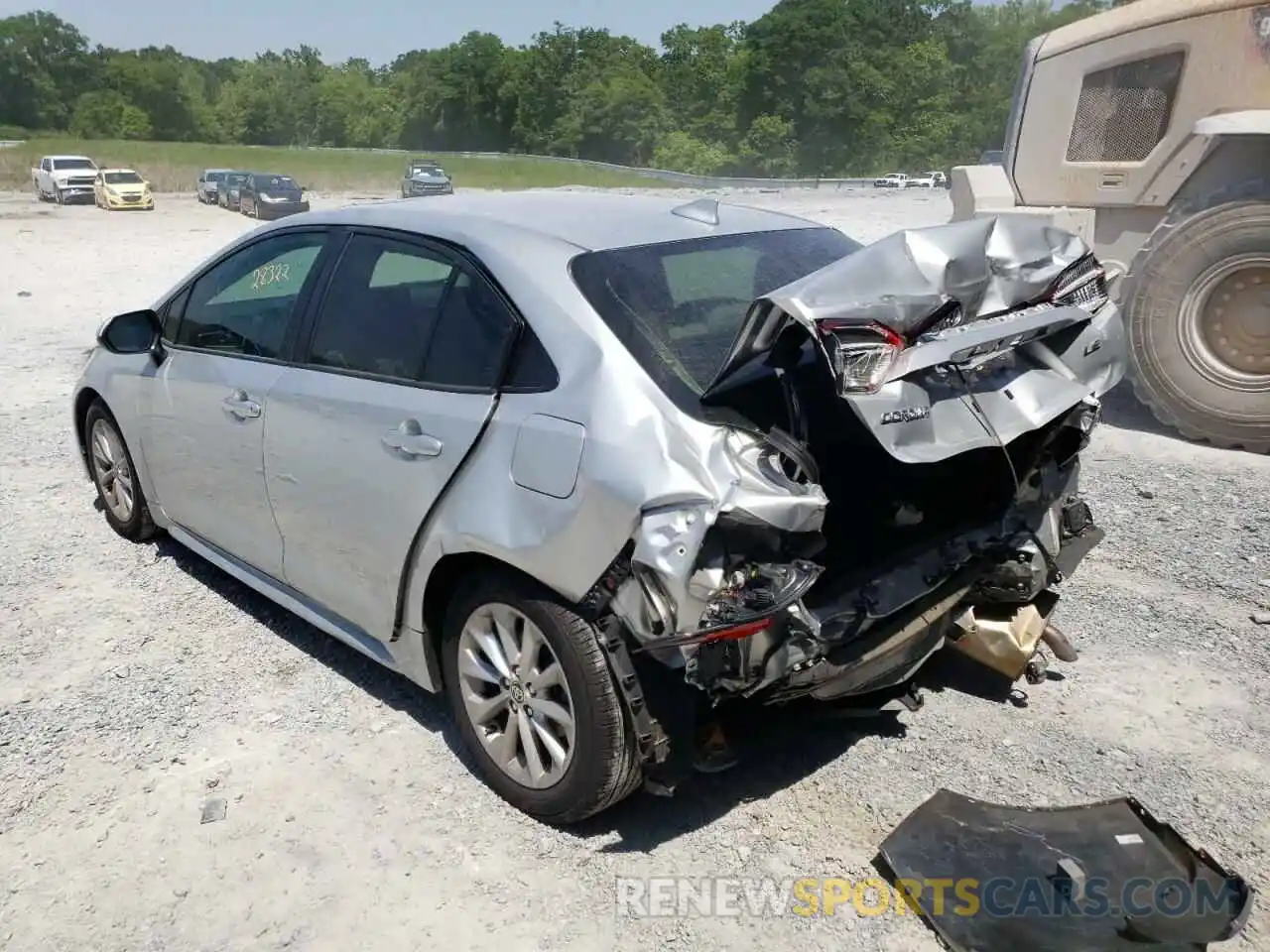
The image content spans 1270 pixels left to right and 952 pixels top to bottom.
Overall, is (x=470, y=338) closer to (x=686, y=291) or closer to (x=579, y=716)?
(x=686, y=291)

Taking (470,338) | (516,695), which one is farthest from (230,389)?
(516,695)

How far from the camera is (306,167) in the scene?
6412cm

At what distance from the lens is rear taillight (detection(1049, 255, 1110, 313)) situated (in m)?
3.05

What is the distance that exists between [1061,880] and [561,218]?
7.96 feet

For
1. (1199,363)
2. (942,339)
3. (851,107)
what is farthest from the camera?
(851,107)

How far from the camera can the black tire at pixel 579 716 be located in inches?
106

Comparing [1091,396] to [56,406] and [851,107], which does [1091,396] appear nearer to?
[56,406]

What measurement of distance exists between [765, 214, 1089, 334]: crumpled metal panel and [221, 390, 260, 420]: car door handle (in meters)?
2.09

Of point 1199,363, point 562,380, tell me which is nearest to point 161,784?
point 562,380

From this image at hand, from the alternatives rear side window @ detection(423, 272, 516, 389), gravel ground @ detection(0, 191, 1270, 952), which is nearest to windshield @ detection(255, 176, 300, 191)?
gravel ground @ detection(0, 191, 1270, 952)

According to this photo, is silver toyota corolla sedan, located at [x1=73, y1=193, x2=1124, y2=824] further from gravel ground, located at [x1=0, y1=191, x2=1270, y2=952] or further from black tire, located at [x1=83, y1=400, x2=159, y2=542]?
black tire, located at [x1=83, y1=400, x2=159, y2=542]

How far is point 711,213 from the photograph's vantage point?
11.7 feet

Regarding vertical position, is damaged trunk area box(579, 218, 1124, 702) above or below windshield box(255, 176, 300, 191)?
above

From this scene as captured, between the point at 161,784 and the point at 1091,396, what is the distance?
10.5 feet
